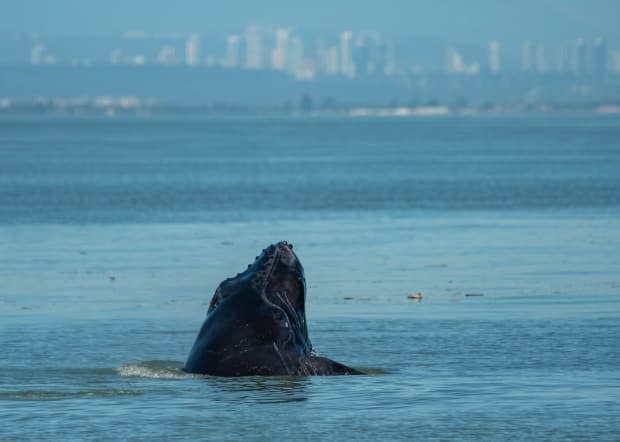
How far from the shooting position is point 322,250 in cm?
3431

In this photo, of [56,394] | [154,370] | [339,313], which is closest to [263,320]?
[56,394]

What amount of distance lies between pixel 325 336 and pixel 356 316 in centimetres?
202

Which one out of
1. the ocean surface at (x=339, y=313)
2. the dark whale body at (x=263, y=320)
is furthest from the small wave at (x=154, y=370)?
the dark whale body at (x=263, y=320)

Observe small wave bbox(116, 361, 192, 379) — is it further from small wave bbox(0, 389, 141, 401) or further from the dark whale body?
the dark whale body

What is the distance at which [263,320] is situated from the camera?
15.4 m

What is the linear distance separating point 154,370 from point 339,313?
19.9ft

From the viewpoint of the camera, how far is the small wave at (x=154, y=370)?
58.0 feet

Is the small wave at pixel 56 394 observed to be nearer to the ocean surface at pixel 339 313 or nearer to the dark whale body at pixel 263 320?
the ocean surface at pixel 339 313

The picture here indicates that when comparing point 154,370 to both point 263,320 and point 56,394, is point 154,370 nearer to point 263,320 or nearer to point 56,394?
point 56,394

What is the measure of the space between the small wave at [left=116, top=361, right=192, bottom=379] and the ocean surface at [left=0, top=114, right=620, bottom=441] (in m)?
0.05

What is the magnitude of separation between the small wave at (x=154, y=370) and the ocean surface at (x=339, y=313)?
5 cm

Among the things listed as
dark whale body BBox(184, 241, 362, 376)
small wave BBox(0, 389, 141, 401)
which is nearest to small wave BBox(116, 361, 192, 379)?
small wave BBox(0, 389, 141, 401)

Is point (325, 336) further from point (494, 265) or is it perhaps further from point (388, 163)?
point (388, 163)

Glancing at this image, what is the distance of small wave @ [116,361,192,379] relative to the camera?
17691mm
